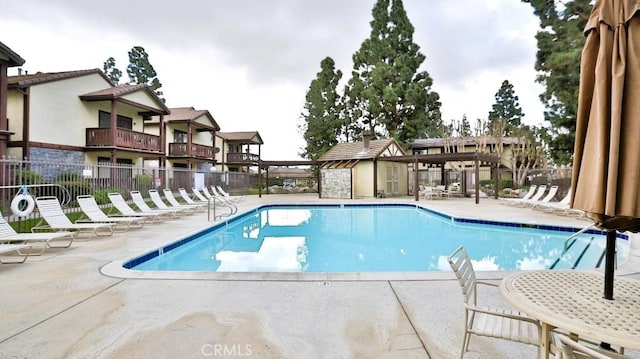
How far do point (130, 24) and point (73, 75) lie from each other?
183 inches

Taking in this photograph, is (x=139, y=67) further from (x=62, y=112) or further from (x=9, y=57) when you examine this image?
(x=9, y=57)

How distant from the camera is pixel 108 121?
1811 centimetres

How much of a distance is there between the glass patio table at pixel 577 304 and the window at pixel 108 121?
20.2 meters

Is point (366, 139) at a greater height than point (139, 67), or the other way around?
point (139, 67)

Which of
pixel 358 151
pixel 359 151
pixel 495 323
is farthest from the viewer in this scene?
pixel 358 151

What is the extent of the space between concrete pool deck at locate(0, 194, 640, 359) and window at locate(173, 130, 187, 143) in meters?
21.1

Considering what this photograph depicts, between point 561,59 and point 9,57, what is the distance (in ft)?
61.7

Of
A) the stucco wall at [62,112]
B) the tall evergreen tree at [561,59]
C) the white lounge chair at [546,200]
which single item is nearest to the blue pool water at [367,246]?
the white lounge chair at [546,200]

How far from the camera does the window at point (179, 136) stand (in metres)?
24.7

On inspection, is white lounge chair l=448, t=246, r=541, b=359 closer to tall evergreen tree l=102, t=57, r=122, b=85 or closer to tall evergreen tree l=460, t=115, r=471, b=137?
tall evergreen tree l=460, t=115, r=471, b=137

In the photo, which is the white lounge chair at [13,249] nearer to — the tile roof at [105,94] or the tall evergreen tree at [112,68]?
the tile roof at [105,94]

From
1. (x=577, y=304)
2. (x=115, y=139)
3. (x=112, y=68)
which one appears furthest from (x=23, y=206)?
(x=112, y=68)

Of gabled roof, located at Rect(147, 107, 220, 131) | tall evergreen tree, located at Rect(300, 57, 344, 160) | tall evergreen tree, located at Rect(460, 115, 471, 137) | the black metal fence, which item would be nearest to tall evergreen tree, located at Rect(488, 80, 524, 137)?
tall evergreen tree, located at Rect(460, 115, 471, 137)

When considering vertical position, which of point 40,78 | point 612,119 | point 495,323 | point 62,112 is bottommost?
point 495,323
